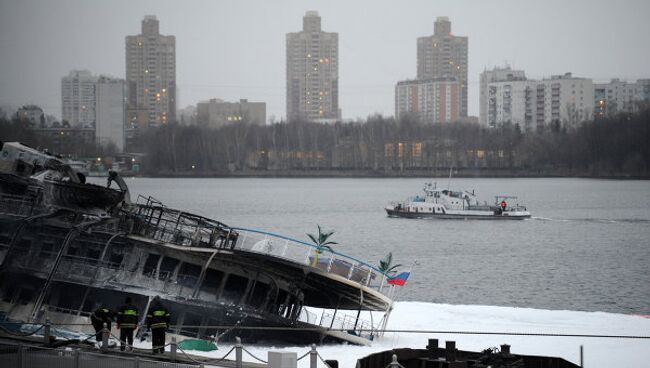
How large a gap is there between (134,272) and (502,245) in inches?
2255

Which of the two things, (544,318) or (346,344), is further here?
(544,318)

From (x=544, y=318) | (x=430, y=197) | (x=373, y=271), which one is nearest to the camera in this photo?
(x=373, y=271)

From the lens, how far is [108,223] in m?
31.4

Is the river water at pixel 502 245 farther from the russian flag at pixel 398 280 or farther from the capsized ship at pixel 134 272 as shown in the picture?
the capsized ship at pixel 134 272

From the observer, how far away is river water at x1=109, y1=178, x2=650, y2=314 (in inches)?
2158

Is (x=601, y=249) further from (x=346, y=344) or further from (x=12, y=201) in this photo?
(x=12, y=201)

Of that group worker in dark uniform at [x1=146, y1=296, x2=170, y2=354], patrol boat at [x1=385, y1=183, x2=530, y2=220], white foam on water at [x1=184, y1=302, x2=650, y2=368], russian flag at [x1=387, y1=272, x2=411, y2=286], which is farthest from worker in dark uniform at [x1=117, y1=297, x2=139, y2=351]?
patrol boat at [x1=385, y1=183, x2=530, y2=220]

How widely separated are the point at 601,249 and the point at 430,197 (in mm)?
30306

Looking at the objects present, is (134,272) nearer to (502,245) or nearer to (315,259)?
(315,259)

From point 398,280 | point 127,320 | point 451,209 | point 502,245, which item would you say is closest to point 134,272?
point 127,320

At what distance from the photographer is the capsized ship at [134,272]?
30547 millimetres

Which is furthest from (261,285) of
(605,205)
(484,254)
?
(605,205)

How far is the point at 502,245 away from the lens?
84.1 metres

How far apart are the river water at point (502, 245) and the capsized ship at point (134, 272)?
9091 mm
